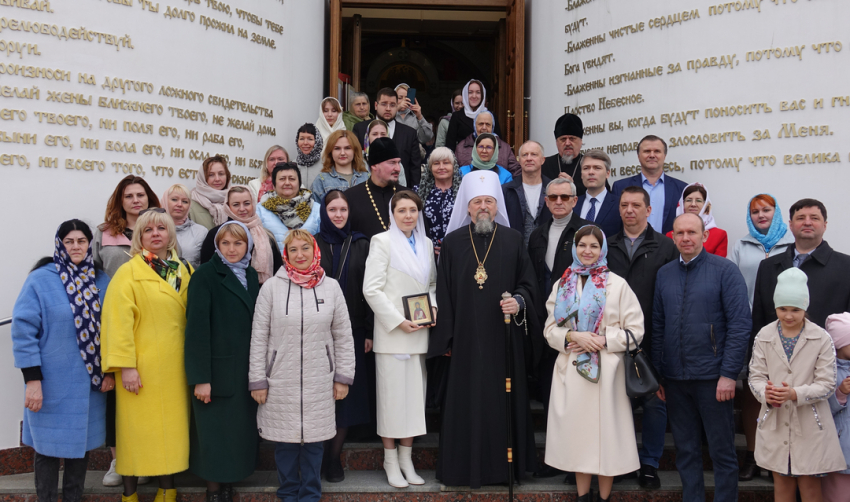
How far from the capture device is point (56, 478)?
14.2ft

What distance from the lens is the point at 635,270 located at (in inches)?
186

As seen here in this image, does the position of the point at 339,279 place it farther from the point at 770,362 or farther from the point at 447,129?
the point at 447,129

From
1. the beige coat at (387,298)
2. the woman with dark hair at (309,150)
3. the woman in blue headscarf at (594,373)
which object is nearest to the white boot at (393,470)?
the beige coat at (387,298)

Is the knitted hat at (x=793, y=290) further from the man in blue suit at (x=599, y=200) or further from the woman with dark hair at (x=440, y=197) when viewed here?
the woman with dark hair at (x=440, y=197)

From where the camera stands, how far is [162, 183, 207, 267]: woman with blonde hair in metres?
5.04

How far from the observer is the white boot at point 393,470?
4664 millimetres

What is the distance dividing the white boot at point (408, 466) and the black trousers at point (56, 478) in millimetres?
2132

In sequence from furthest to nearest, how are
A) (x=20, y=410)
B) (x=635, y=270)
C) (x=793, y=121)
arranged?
(x=793, y=121)
(x=20, y=410)
(x=635, y=270)

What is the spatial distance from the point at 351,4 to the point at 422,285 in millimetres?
5891

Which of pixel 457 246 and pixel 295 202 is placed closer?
pixel 457 246

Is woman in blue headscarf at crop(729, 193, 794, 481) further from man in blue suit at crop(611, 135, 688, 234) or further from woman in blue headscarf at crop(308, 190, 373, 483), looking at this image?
woman in blue headscarf at crop(308, 190, 373, 483)

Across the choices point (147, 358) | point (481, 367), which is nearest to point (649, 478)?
point (481, 367)

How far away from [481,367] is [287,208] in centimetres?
209

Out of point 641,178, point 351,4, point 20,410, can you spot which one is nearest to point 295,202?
point 20,410
